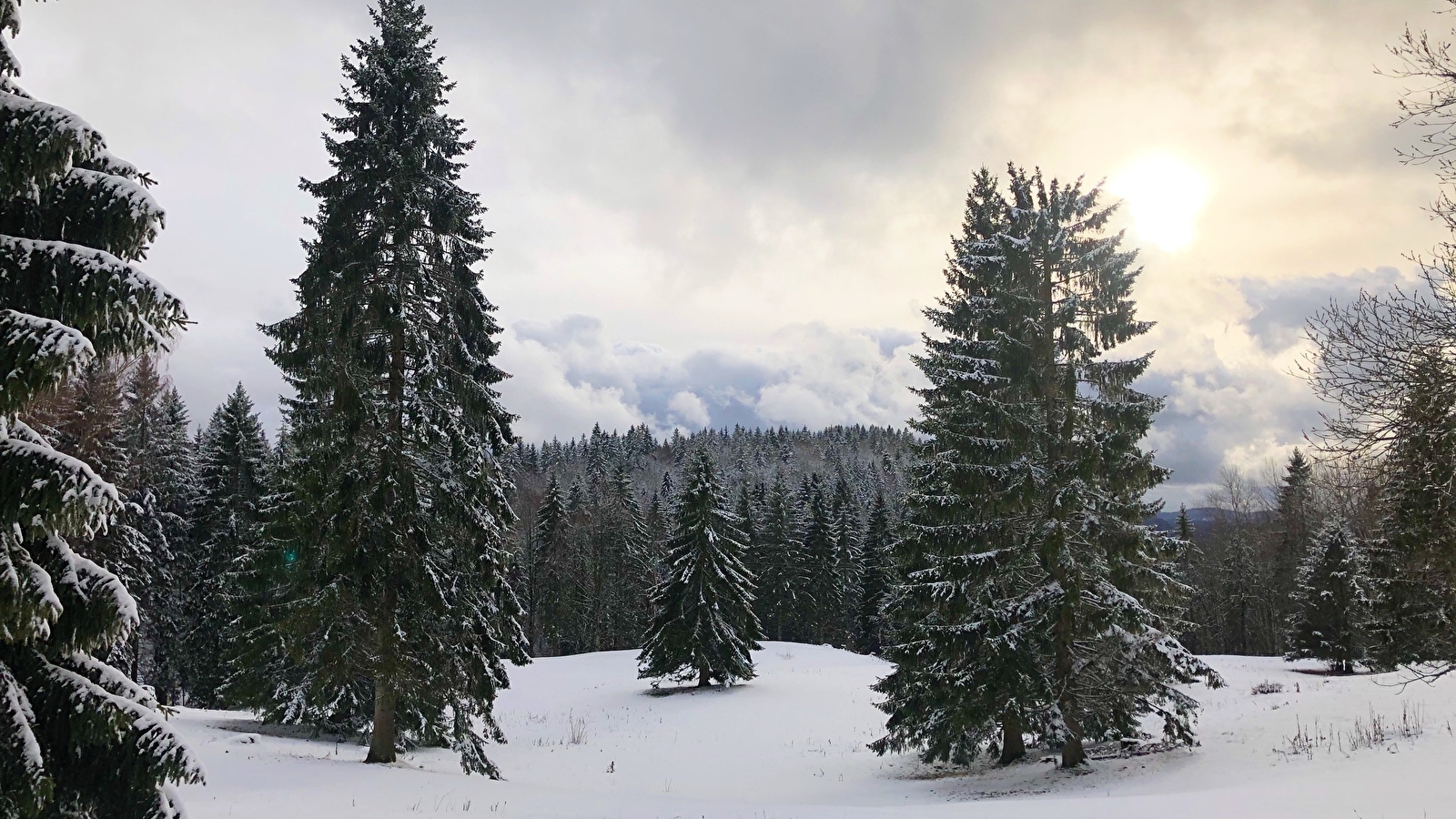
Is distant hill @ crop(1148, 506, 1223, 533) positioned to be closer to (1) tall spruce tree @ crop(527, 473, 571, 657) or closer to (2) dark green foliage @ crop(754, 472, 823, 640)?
(2) dark green foliage @ crop(754, 472, 823, 640)

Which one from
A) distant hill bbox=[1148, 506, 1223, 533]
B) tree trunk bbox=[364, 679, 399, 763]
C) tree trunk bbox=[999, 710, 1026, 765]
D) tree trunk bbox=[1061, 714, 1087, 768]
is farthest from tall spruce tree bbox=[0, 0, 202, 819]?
distant hill bbox=[1148, 506, 1223, 533]

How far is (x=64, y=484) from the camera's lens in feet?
15.9

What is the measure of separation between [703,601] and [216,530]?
23453 mm

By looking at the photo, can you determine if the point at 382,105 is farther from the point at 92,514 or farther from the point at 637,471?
the point at 637,471

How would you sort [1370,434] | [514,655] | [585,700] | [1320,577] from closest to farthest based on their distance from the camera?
1. [1370,434]
2. [514,655]
3. [585,700]
4. [1320,577]

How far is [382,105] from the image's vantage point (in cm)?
1461

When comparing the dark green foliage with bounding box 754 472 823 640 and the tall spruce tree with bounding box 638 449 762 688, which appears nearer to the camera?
the tall spruce tree with bounding box 638 449 762 688

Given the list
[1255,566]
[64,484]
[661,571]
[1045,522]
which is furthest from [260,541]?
[1255,566]

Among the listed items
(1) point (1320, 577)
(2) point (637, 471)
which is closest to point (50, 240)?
(1) point (1320, 577)

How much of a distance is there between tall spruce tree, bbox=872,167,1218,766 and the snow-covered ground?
1.43 metres

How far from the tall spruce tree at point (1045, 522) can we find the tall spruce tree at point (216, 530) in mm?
31865

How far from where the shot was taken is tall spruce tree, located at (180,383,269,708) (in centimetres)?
3462

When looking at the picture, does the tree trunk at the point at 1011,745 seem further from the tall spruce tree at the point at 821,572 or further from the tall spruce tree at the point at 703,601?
the tall spruce tree at the point at 821,572

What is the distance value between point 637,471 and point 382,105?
154804mm
